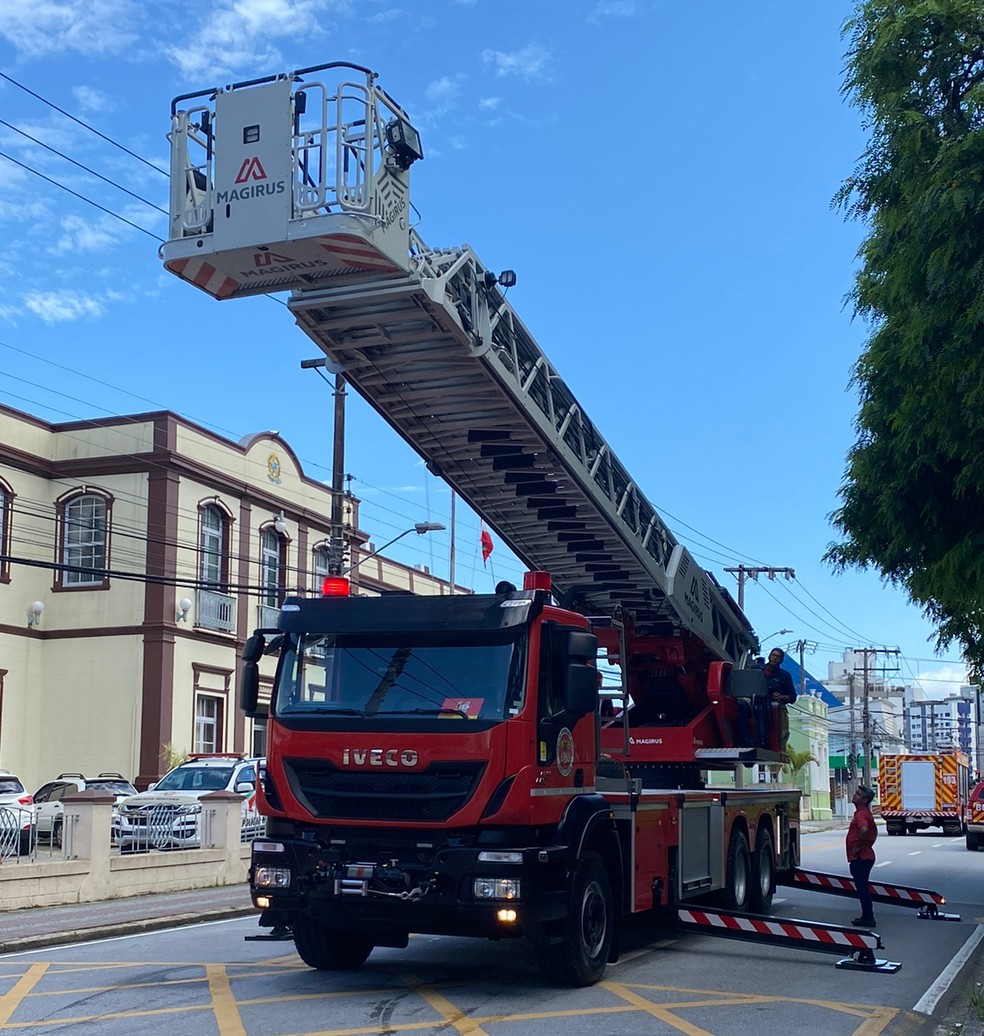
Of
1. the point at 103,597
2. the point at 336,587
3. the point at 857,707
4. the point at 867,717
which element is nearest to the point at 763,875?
the point at 336,587

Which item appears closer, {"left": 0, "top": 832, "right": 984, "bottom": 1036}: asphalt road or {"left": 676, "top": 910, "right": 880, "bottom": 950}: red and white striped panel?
{"left": 0, "top": 832, "right": 984, "bottom": 1036}: asphalt road

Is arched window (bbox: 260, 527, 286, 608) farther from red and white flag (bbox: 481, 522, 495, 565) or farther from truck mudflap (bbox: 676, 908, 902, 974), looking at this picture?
truck mudflap (bbox: 676, 908, 902, 974)

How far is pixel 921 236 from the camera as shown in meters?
11.3

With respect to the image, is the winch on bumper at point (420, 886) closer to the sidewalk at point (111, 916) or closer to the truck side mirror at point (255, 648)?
the truck side mirror at point (255, 648)

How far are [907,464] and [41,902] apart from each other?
1120 centimetres

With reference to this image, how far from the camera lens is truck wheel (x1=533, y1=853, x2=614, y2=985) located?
959 centimetres

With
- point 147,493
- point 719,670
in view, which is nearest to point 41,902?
point 719,670

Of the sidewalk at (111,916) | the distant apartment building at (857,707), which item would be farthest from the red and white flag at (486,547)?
the distant apartment building at (857,707)

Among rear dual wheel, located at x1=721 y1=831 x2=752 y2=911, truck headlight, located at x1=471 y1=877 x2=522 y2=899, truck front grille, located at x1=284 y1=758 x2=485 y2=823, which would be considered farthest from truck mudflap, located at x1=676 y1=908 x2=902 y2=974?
truck front grille, located at x1=284 y1=758 x2=485 y2=823

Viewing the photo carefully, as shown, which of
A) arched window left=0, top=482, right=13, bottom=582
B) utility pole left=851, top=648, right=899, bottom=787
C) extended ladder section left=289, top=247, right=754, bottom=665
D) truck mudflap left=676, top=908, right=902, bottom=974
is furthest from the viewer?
utility pole left=851, top=648, right=899, bottom=787

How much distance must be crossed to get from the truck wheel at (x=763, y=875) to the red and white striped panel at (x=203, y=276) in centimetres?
907

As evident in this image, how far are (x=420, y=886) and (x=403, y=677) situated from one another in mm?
1512

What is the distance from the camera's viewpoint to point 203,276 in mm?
9828

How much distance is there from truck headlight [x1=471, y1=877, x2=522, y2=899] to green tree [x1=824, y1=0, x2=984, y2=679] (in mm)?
5601
